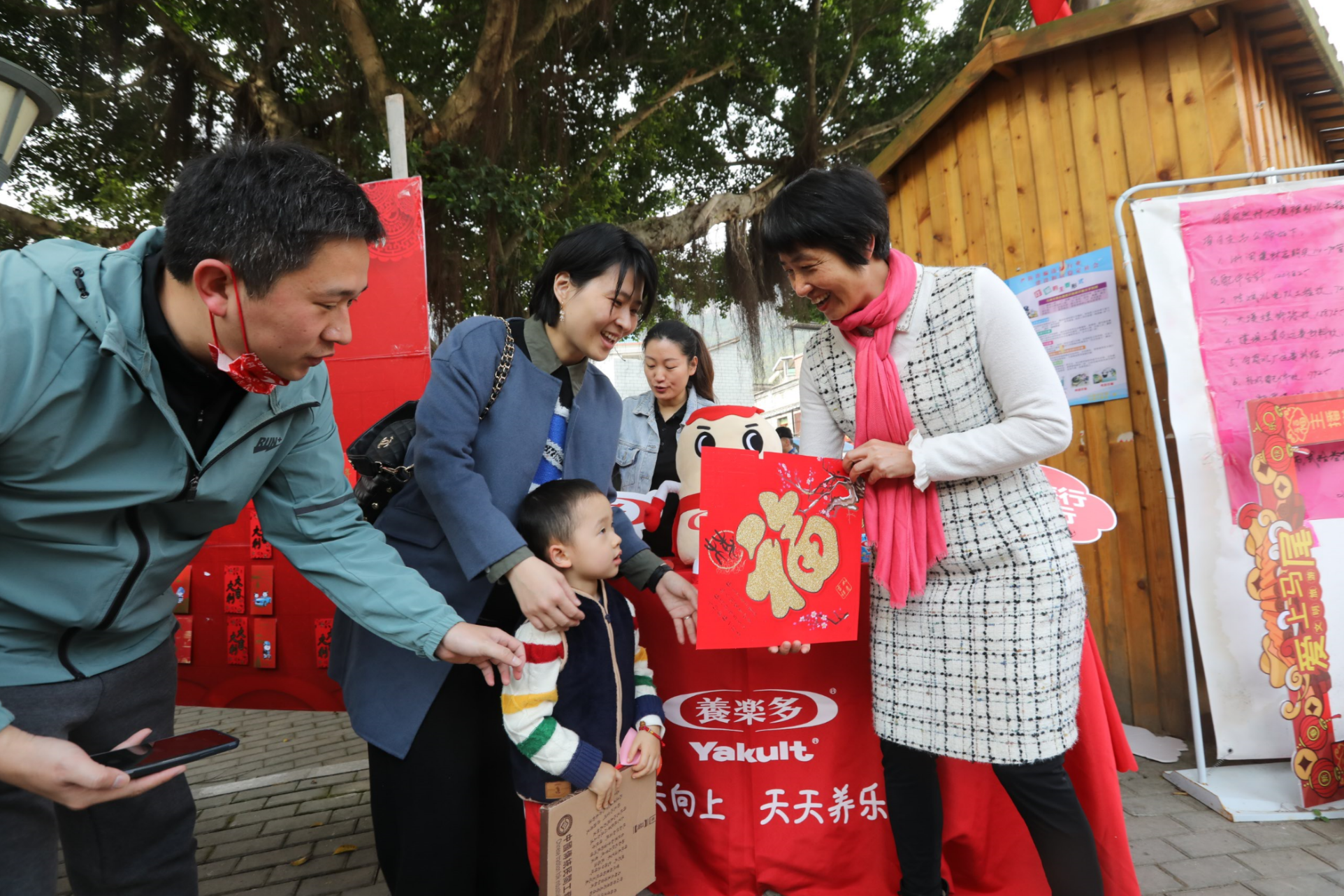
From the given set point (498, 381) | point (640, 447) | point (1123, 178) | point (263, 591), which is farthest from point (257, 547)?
point (1123, 178)

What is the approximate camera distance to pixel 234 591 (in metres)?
3.12

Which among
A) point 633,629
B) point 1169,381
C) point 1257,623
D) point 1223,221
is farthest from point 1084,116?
point 633,629

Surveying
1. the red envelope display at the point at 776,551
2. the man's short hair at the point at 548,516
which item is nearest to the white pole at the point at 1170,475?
the red envelope display at the point at 776,551

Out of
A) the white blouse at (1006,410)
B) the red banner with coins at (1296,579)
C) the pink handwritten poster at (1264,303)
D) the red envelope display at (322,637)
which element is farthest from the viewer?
the red envelope display at (322,637)

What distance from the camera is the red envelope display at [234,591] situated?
3.11 m

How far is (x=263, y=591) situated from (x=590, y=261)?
2271 mm

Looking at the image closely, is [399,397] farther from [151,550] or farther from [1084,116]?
[1084,116]

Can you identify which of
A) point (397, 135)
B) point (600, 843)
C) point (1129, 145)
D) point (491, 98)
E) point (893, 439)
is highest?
point (491, 98)

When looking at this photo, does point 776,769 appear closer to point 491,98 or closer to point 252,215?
point 252,215

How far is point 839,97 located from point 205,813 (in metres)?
9.78

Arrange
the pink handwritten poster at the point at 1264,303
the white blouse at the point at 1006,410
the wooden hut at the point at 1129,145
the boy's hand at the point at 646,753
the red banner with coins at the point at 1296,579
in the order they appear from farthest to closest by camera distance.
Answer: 1. the wooden hut at the point at 1129,145
2. the pink handwritten poster at the point at 1264,303
3. the red banner with coins at the point at 1296,579
4. the boy's hand at the point at 646,753
5. the white blouse at the point at 1006,410

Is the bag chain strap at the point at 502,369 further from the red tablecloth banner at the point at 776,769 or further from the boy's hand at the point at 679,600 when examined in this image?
the red tablecloth banner at the point at 776,769

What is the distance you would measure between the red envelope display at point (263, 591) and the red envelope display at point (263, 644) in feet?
0.13

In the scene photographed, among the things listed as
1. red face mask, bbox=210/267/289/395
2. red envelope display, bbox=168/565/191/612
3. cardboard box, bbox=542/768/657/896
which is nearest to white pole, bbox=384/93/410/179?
red envelope display, bbox=168/565/191/612
